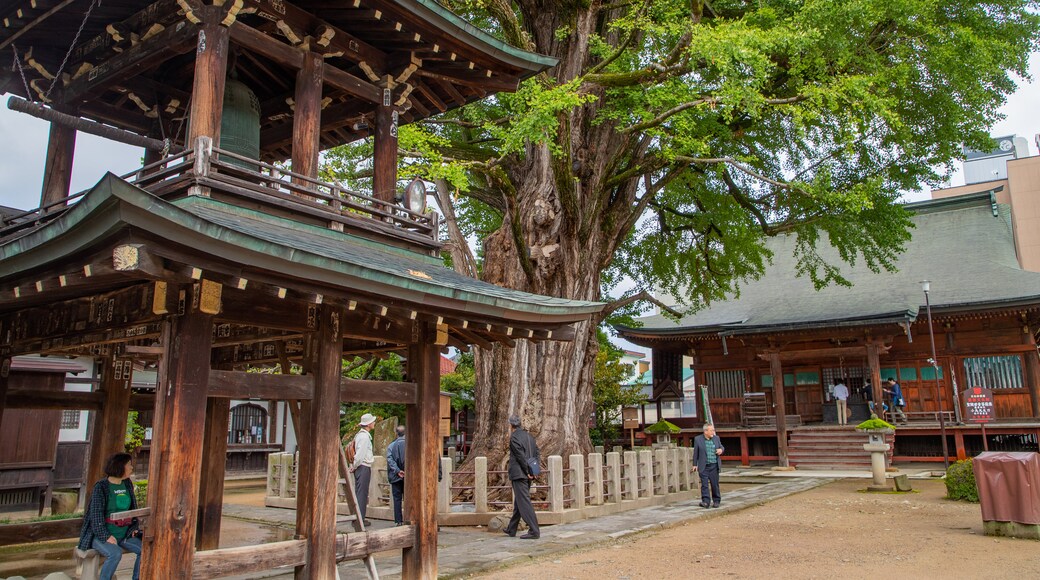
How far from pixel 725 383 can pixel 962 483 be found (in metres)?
13.6

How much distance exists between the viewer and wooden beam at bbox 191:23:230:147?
6.96 m

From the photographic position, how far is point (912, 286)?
25484 mm

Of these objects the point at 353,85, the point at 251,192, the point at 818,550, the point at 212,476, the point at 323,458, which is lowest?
the point at 818,550

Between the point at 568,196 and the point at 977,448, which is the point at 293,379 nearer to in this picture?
the point at 568,196

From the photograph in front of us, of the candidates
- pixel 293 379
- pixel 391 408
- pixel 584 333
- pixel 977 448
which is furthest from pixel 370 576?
pixel 977 448

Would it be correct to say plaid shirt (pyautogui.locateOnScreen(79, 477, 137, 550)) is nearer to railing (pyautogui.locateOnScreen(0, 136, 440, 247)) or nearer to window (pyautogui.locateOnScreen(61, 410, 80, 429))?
railing (pyautogui.locateOnScreen(0, 136, 440, 247))

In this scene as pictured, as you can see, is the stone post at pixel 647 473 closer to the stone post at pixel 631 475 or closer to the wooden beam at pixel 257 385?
the stone post at pixel 631 475

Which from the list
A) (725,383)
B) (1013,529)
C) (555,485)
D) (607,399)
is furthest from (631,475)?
(725,383)

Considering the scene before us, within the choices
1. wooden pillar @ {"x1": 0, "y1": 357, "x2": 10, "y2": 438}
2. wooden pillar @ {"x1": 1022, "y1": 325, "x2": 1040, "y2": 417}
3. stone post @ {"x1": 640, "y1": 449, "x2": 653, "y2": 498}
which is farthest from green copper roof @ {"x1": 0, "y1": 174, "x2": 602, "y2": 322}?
wooden pillar @ {"x1": 1022, "y1": 325, "x2": 1040, "y2": 417}

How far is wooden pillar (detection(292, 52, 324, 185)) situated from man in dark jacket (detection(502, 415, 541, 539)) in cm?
475

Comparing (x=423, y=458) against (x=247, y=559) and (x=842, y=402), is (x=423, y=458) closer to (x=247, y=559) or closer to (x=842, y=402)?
(x=247, y=559)

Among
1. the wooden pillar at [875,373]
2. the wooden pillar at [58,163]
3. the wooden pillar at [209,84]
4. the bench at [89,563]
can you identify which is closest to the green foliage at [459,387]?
the wooden pillar at [875,373]

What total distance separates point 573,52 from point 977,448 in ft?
61.0

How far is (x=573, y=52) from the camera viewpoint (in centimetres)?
1514
